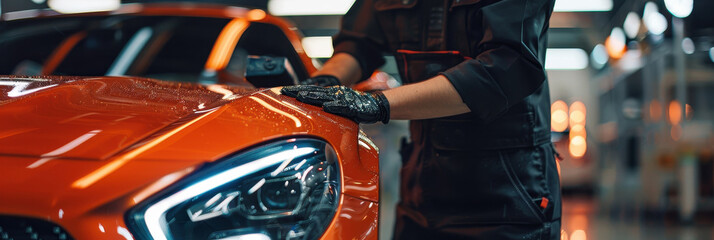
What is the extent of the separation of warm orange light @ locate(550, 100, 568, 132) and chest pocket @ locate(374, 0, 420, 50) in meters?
7.13

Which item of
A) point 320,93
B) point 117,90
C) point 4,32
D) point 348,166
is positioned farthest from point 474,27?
point 4,32

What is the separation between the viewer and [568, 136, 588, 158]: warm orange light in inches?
373

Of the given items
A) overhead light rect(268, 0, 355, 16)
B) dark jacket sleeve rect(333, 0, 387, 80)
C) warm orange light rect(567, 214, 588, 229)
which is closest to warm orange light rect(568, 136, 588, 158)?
warm orange light rect(567, 214, 588, 229)

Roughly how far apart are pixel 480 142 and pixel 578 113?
48.1 feet

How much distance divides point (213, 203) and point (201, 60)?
142 centimetres

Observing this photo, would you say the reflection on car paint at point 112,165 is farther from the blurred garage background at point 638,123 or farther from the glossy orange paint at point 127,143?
the blurred garage background at point 638,123

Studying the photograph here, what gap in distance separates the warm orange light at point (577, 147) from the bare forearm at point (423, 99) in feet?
28.0

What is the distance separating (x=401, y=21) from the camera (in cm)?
180

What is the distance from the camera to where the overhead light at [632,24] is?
9109 millimetres

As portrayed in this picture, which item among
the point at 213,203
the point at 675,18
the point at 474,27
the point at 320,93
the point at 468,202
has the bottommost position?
the point at 468,202

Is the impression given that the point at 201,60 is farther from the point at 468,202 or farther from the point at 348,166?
the point at 348,166

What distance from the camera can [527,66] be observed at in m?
1.47

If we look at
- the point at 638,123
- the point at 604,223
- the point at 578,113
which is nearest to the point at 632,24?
the point at 638,123

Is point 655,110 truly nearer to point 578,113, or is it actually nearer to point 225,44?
point 225,44
